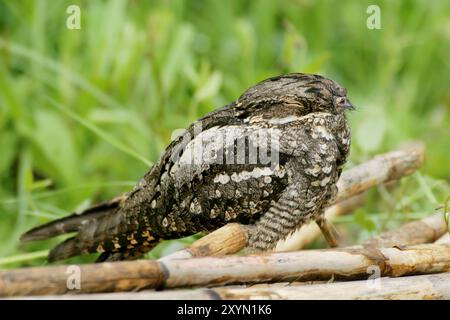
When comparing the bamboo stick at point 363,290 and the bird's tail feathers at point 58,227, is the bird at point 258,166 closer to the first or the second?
the bird's tail feathers at point 58,227

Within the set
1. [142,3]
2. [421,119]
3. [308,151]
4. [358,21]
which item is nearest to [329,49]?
[358,21]

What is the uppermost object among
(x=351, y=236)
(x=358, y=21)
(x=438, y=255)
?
(x=358, y=21)

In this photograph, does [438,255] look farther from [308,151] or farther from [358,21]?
[358,21]

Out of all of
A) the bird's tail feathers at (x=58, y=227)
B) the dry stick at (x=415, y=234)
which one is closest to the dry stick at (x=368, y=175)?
the dry stick at (x=415, y=234)

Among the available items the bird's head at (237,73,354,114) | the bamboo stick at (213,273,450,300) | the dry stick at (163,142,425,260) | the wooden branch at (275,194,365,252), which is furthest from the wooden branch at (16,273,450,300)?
the wooden branch at (275,194,365,252)

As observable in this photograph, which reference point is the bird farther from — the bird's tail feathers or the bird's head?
the bird's tail feathers

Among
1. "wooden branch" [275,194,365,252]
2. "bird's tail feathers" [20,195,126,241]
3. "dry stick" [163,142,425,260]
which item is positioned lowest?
"wooden branch" [275,194,365,252]

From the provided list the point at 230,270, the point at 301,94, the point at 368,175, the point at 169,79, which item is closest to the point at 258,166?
the point at 301,94
